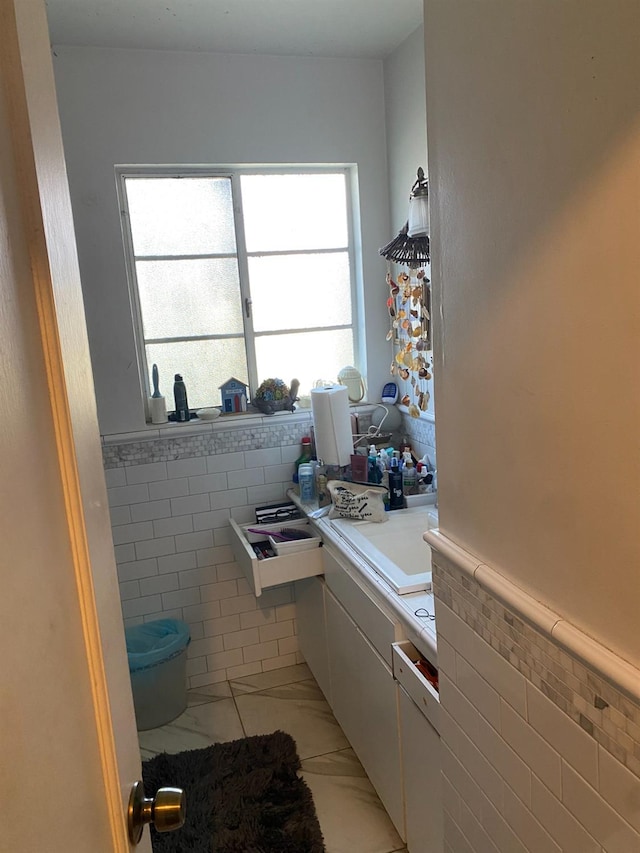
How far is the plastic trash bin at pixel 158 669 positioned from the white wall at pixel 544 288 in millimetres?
1754

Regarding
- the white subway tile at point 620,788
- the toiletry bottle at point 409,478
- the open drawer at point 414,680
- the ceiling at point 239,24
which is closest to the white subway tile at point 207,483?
the toiletry bottle at point 409,478

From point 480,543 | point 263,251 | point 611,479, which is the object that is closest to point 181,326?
point 263,251

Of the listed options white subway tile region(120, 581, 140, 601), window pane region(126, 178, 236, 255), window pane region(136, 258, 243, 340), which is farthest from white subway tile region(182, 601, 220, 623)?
window pane region(126, 178, 236, 255)

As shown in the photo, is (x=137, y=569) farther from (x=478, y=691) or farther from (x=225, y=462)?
(x=478, y=691)

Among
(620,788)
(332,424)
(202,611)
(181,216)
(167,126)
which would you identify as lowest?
(202,611)

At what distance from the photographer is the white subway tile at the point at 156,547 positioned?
275cm

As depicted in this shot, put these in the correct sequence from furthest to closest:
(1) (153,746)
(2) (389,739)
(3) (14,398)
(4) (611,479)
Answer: (1) (153,746), (2) (389,739), (4) (611,479), (3) (14,398)

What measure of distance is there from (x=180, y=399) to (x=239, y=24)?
143 centimetres

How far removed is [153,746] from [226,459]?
3.94 feet

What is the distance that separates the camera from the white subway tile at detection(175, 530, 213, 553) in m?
2.80

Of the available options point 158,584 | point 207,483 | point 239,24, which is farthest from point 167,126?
point 158,584

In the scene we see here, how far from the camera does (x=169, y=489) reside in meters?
2.75

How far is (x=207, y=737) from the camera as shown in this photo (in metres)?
2.59

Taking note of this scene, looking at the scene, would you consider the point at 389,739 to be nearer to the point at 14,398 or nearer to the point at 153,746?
the point at 153,746
